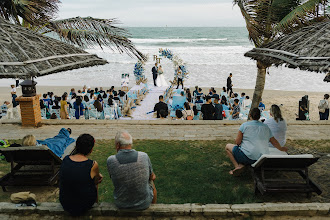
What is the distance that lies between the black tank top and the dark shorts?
2.49 m

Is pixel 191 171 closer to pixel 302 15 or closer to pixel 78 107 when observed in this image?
pixel 302 15

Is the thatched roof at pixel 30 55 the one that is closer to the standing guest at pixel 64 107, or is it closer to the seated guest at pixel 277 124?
the seated guest at pixel 277 124

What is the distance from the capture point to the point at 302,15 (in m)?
7.74

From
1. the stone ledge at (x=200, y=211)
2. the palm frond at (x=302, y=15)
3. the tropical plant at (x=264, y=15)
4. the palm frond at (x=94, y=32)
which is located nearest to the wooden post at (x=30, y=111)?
the palm frond at (x=94, y=32)

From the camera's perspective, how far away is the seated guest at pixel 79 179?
3.43 meters

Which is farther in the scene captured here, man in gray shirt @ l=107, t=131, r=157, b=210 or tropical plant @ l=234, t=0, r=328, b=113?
tropical plant @ l=234, t=0, r=328, b=113

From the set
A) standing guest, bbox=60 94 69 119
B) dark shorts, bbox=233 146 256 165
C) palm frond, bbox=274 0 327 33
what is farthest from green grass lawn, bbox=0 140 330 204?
standing guest, bbox=60 94 69 119

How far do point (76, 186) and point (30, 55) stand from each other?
82.3 inches

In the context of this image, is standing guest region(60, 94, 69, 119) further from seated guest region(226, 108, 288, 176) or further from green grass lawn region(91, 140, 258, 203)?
seated guest region(226, 108, 288, 176)

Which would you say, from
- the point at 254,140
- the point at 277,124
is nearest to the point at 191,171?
the point at 254,140

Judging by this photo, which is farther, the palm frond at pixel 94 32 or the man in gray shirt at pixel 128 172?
the palm frond at pixel 94 32

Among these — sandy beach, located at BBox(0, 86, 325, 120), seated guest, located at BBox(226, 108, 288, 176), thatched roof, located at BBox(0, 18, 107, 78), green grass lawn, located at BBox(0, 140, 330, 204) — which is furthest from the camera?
sandy beach, located at BBox(0, 86, 325, 120)

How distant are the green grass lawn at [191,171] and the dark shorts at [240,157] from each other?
367 millimetres

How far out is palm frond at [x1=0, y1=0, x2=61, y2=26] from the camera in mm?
6973
